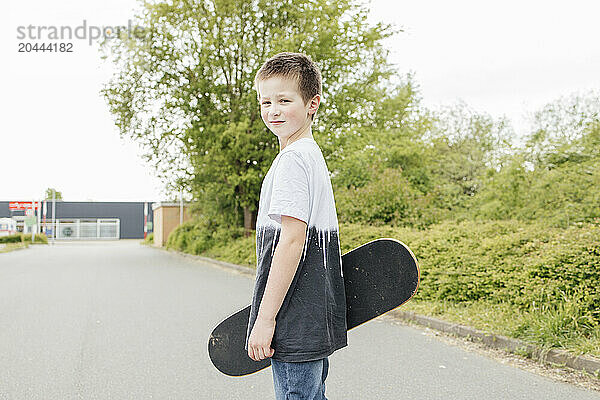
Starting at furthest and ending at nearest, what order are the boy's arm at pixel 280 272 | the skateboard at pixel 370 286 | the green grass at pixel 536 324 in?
the green grass at pixel 536 324 < the skateboard at pixel 370 286 < the boy's arm at pixel 280 272

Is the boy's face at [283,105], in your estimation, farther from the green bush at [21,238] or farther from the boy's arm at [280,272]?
the green bush at [21,238]

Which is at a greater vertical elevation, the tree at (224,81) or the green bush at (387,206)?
the tree at (224,81)

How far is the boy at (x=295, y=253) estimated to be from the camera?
1.99 m

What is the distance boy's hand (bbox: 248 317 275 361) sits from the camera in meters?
2.01

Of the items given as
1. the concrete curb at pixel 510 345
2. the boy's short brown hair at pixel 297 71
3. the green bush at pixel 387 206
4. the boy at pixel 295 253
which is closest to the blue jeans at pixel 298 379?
the boy at pixel 295 253

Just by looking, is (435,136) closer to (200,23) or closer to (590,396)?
(200,23)

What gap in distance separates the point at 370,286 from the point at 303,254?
15.5 inches

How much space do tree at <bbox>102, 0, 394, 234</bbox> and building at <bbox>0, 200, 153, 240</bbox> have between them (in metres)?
45.7

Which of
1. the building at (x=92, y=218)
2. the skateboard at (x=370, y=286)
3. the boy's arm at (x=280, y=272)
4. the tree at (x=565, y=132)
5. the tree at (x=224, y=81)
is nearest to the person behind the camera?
the boy's arm at (x=280, y=272)

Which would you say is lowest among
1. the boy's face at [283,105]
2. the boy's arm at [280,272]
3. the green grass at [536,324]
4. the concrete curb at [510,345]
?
the concrete curb at [510,345]

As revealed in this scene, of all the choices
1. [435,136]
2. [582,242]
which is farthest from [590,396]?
[435,136]

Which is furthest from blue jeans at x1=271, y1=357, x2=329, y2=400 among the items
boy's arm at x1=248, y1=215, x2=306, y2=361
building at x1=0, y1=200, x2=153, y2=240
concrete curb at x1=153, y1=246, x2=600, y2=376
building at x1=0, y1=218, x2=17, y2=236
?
building at x1=0, y1=200, x2=153, y2=240

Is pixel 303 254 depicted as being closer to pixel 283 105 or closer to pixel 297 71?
pixel 283 105

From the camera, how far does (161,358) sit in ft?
19.2
